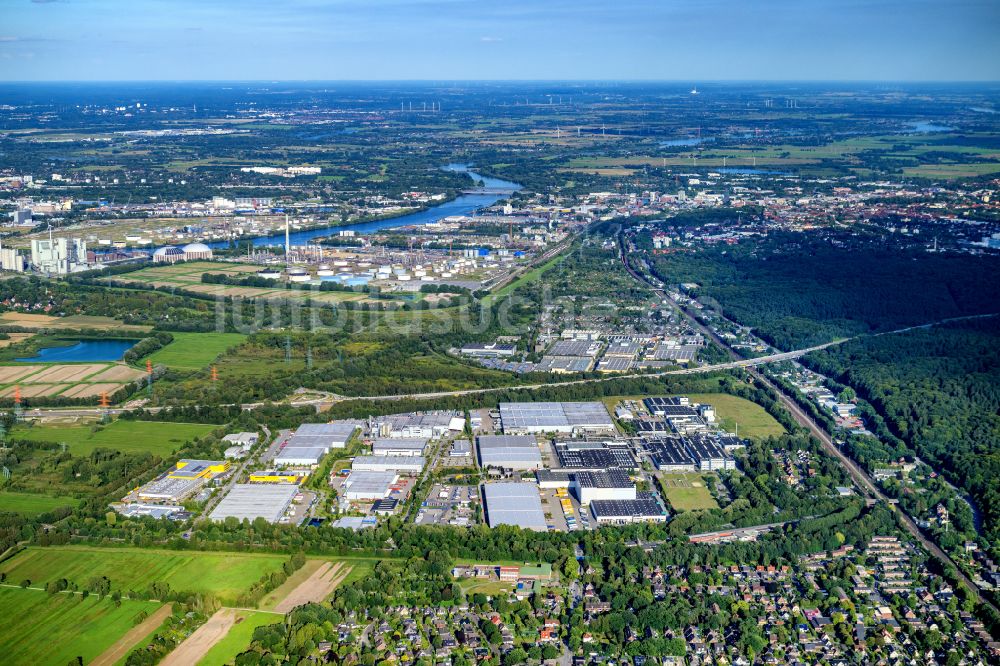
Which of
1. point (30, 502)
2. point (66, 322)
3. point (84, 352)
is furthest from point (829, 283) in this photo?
point (30, 502)

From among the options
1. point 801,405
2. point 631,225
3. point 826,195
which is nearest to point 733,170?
point 826,195

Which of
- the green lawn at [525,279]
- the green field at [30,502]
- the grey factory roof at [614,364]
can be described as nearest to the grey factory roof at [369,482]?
the green field at [30,502]

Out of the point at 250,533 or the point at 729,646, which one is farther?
the point at 250,533

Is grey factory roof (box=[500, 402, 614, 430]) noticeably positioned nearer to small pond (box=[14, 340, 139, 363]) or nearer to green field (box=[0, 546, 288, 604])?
green field (box=[0, 546, 288, 604])

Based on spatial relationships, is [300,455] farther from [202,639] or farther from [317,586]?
[202,639]

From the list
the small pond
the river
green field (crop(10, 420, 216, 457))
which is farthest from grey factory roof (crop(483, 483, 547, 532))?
the river

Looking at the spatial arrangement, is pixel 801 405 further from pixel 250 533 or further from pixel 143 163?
pixel 143 163
